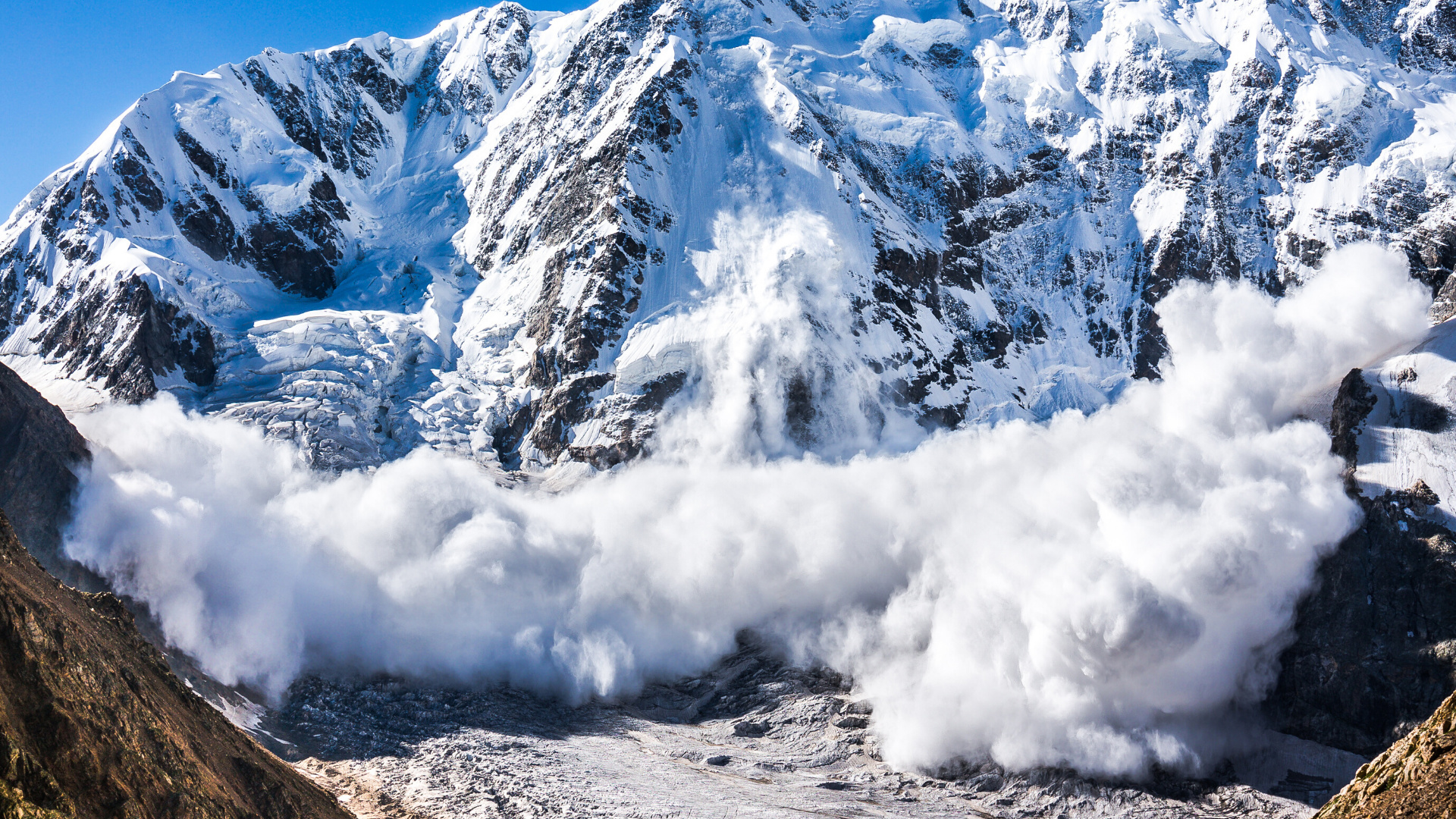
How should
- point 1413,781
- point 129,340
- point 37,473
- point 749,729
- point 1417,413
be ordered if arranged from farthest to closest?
point 129,340, point 749,729, point 1417,413, point 37,473, point 1413,781

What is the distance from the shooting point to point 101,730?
121 ft

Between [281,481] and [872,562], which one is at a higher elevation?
[281,481]

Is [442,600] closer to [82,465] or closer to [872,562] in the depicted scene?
[82,465]

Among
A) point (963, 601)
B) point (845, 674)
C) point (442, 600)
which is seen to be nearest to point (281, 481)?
point (442, 600)

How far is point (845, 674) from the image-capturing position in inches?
5340

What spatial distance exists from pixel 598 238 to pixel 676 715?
97.7 m

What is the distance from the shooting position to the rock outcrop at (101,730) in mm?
32781

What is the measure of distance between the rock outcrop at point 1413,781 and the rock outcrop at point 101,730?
30937 mm

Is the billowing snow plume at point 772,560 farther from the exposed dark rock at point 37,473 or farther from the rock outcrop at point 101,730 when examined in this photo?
the rock outcrop at point 101,730

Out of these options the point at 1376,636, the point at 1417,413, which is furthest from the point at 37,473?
the point at 1417,413

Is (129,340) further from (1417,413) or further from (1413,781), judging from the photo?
(1417,413)

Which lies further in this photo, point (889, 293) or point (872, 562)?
point (889, 293)

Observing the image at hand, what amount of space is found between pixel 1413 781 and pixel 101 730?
40.4 meters

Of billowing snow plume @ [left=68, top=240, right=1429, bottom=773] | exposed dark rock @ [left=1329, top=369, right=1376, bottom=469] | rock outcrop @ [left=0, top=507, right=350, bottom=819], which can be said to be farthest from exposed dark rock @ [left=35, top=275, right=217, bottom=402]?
exposed dark rock @ [left=1329, top=369, right=1376, bottom=469]
